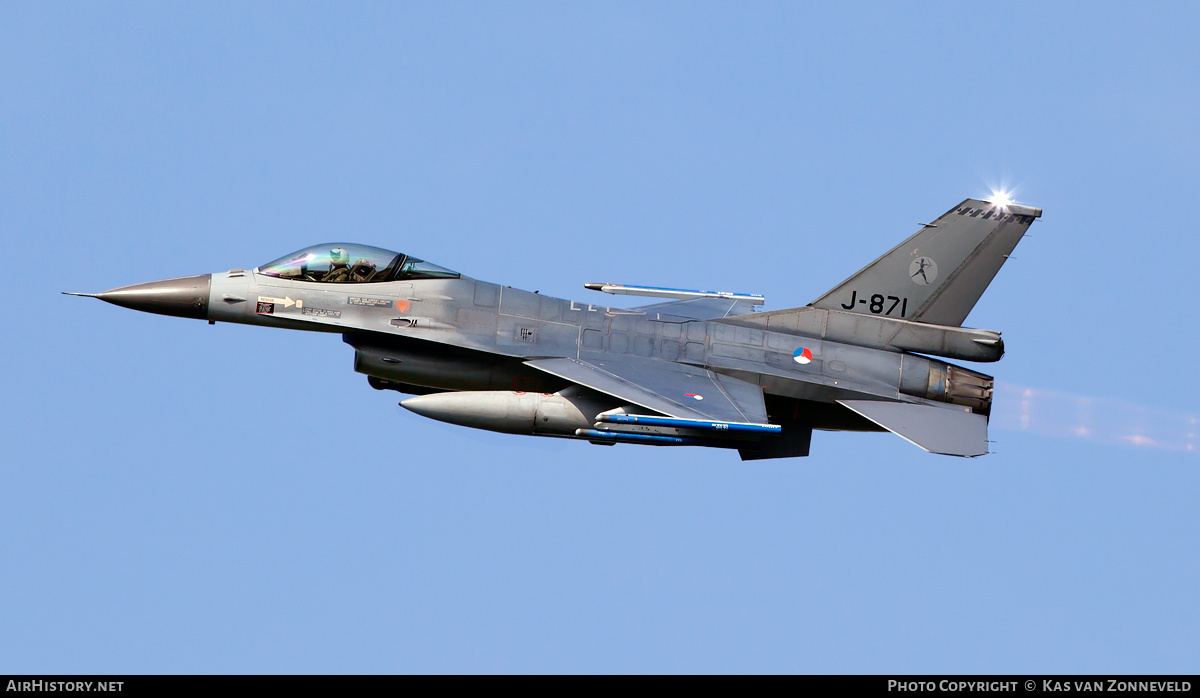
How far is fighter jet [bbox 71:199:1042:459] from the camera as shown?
21.3m

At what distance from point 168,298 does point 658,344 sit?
7.54 meters

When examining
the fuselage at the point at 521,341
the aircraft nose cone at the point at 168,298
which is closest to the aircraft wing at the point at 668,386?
the fuselage at the point at 521,341

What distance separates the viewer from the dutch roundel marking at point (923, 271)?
22.8 m

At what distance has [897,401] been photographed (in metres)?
22.1

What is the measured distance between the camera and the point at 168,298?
2164cm

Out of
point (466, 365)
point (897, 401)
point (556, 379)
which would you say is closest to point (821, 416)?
point (897, 401)

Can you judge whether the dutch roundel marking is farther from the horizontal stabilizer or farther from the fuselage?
the horizontal stabilizer

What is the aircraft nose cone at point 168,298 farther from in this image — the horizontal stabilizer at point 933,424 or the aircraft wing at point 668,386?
the horizontal stabilizer at point 933,424

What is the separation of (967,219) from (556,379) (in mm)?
7075

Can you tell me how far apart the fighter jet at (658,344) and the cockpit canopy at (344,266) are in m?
0.02

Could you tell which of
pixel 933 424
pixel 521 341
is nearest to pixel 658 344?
pixel 521 341

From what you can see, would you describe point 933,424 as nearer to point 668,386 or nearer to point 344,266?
point 668,386

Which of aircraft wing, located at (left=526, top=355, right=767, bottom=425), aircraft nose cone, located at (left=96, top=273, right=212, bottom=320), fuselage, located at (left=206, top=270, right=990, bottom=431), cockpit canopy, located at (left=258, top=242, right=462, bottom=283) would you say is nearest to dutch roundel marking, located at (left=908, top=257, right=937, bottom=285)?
fuselage, located at (left=206, top=270, right=990, bottom=431)

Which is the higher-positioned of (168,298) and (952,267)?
(952,267)
